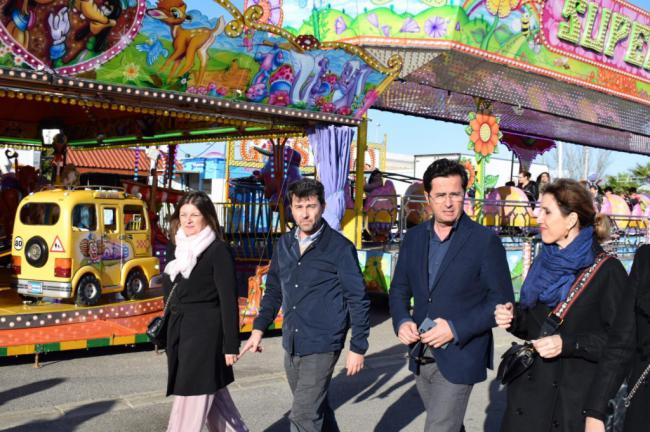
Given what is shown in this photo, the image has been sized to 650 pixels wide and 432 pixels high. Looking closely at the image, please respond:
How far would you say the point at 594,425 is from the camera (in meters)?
2.82

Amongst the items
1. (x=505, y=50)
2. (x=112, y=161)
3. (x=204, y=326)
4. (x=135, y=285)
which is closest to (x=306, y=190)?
(x=204, y=326)

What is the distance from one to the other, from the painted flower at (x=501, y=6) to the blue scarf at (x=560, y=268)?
9993mm

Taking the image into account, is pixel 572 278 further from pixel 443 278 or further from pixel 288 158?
pixel 288 158

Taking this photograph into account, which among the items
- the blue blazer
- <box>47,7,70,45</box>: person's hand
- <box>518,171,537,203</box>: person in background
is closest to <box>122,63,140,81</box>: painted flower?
<box>47,7,70,45</box>: person's hand

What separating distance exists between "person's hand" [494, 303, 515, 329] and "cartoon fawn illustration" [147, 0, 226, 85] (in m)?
6.00

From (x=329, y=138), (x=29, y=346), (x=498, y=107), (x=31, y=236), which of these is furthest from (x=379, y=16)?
(x=29, y=346)

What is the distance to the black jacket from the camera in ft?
12.9

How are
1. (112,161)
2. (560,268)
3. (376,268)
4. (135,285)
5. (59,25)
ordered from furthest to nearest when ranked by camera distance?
(112,161)
(376,268)
(135,285)
(59,25)
(560,268)

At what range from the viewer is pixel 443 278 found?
3.55 meters

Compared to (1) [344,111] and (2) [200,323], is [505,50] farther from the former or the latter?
(2) [200,323]

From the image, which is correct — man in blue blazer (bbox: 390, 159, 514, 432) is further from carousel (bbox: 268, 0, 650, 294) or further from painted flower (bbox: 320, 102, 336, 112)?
carousel (bbox: 268, 0, 650, 294)

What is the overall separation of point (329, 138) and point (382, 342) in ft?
10.7

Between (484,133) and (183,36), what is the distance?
7.25 metres

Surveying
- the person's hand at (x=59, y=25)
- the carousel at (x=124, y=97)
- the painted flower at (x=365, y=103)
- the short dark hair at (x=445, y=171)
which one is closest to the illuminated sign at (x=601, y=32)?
the painted flower at (x=365, y=103)
